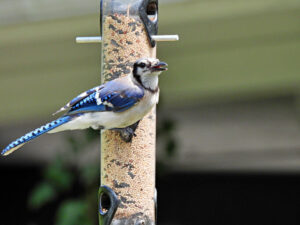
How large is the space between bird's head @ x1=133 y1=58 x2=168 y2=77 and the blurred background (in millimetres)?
2625

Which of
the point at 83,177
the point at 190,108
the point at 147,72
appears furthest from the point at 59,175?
the point at 147,72

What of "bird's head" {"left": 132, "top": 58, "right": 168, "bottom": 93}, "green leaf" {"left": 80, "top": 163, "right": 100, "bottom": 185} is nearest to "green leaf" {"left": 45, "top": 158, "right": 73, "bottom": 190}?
"green leaf" {"left": 80, "top": 163, "right": 100, "bottom": 185}

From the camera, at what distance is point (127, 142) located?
13.1 feet

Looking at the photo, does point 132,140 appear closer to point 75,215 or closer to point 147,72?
point 147,72

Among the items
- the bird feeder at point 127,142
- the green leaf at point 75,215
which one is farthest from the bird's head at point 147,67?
the green leaf at point 75,215

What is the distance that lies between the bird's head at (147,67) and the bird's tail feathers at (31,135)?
1.52 feet

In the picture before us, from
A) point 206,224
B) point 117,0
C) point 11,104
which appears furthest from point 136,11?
point 206,224

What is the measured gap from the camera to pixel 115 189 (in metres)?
3.93

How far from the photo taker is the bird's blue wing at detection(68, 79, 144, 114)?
3682 mm

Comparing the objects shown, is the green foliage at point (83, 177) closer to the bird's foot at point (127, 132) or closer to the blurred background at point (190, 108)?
the blurred background at point (190, 108)

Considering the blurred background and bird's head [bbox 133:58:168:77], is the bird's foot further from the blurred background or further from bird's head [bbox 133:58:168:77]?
the blurred background

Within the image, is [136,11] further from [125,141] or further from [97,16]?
[97,16]

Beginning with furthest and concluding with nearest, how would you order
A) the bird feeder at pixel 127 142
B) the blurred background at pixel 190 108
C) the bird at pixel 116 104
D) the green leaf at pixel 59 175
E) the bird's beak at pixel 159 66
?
the green leaf at pixel 59 175, the blurred background at pixel 190 108, the bird feeder at pixel 127 142, the bird at pixel 116 104, the bird's beak at pixel 159 66

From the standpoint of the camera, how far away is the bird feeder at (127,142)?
3.92 meters
